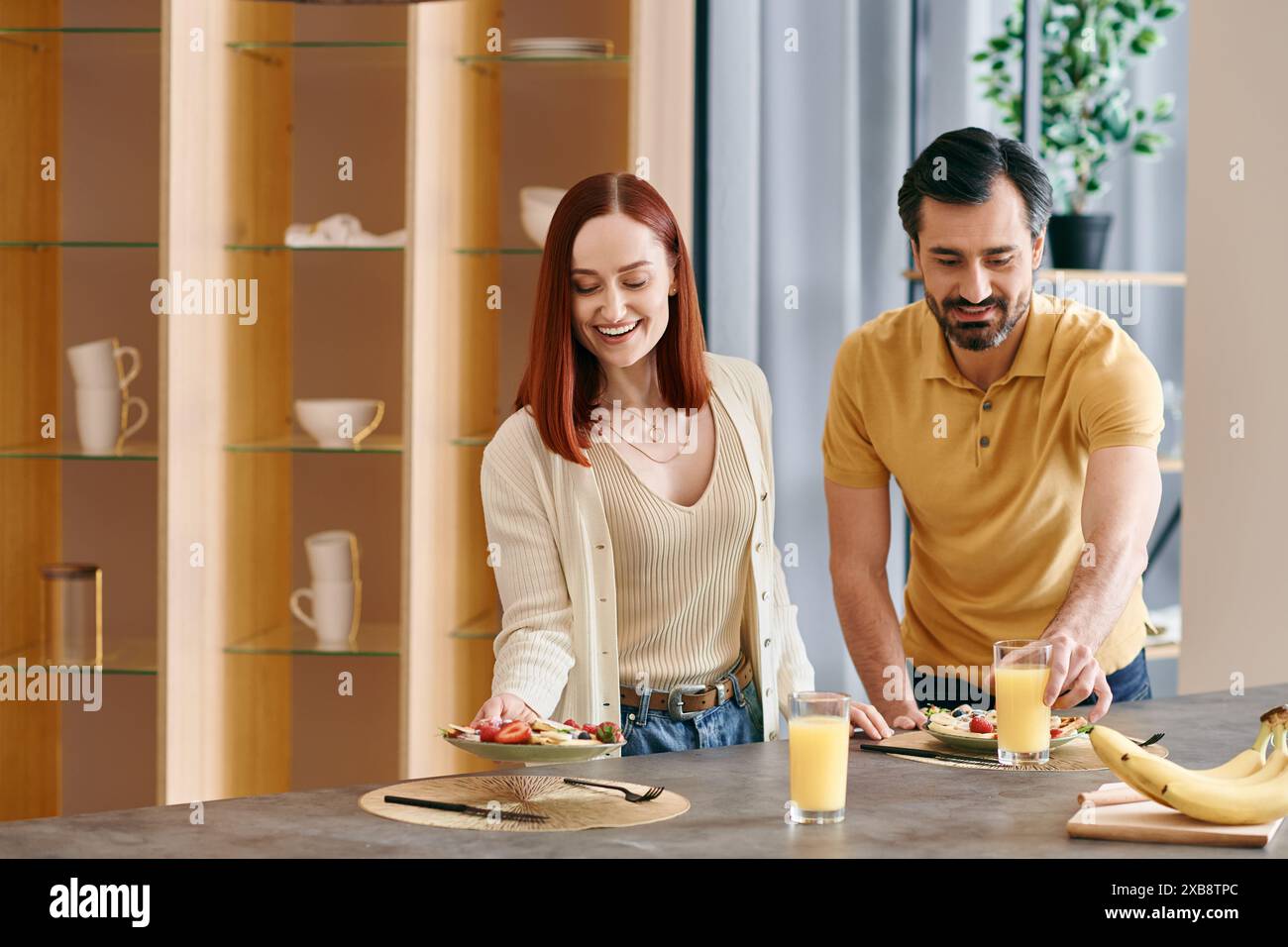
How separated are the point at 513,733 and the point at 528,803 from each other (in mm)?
159

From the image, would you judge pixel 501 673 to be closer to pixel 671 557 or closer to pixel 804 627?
pixel 671 557

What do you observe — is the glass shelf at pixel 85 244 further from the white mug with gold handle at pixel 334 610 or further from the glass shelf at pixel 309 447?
the white mug with gold handle at pixel 334 610

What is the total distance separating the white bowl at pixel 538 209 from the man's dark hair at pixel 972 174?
40.0 inches

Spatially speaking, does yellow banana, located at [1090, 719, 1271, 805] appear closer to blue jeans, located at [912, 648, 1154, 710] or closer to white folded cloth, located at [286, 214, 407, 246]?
blue jeans, located at [912, 648, 1154, 710]

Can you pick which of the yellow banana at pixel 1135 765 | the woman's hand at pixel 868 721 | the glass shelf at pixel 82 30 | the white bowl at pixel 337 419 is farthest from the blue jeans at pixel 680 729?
the glass shelf at pixel 82 30

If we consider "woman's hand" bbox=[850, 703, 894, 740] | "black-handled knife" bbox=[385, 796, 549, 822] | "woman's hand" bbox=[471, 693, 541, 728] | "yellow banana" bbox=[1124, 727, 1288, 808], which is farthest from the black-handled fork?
"yellow banana" bbox=[1124, 727, 1288, 808]

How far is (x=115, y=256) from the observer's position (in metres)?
3.47

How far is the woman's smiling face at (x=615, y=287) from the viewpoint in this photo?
7.36 ft

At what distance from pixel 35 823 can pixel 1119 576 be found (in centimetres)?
152

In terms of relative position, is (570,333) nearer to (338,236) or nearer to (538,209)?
(538,209)

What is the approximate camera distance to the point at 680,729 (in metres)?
2.20

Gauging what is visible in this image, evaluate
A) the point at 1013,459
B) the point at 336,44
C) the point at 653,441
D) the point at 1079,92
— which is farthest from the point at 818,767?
the point at 1079,92
